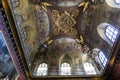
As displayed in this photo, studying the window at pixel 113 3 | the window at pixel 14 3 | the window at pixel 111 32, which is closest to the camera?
the window at pixel 14 3

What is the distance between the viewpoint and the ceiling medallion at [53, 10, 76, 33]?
14672 mm

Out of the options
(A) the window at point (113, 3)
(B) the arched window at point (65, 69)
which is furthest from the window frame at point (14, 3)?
(B) the arched window at point (65, 69)

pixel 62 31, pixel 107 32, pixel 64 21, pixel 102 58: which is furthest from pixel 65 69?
pixel 107 32

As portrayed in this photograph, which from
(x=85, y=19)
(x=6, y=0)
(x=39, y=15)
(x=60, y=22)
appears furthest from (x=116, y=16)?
(x=6, y=0)

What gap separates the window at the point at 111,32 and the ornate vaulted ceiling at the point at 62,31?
562 millimetres

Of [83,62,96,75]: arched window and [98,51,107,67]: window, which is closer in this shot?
[98,51,107,67]: window

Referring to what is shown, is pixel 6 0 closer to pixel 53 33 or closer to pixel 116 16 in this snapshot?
pixel 53 33

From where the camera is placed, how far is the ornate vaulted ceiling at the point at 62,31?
1316 centimetres

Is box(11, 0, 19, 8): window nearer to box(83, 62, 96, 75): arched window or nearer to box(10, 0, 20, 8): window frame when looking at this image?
box(10, 0, 20, 8): window frame

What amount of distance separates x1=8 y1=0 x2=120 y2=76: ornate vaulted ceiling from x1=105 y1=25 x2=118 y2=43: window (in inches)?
22.1

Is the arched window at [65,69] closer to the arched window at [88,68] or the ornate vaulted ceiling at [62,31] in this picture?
the ornate vaulted ceiling at [62,31]

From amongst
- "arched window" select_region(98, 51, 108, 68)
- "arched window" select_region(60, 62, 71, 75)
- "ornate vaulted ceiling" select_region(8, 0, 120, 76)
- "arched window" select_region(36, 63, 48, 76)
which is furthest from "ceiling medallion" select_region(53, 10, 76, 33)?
"arched window" select_region(36, 63, 48, 76)

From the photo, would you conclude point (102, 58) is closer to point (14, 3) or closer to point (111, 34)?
point (111, 34)

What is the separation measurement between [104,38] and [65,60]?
4.25 metres
